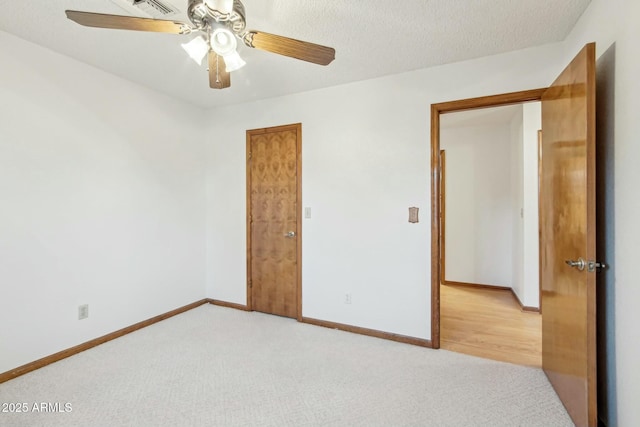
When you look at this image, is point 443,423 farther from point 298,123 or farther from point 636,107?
point 298,123

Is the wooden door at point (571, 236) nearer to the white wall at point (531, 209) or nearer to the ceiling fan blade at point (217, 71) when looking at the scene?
the white wall at point (531, 209)

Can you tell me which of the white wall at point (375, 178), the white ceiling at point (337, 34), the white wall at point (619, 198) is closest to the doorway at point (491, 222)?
the white wall at point (375, 178)

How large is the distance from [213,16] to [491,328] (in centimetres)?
345

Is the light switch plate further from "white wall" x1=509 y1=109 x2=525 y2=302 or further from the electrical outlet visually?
the electrical outlet

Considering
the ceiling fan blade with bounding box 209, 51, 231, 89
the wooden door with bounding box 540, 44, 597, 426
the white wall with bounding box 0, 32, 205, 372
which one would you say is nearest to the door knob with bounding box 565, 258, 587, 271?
the wooden door with bounding box 540, 44, 597, 426

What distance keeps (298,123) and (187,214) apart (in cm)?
168

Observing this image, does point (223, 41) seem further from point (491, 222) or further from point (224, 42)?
point (491, 222)

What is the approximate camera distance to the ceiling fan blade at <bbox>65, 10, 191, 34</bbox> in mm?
1426

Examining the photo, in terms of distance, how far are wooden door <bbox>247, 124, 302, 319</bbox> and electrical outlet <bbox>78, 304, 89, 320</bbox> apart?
4.99 feet

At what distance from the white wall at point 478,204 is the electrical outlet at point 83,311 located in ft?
15.0

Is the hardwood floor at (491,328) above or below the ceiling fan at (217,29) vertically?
below

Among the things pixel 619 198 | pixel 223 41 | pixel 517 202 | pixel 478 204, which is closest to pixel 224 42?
pixel 223 41

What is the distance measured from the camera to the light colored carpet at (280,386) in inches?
71.6

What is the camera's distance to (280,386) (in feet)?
6.99
